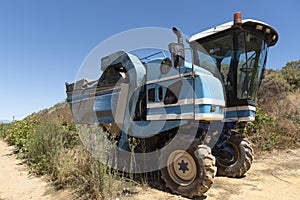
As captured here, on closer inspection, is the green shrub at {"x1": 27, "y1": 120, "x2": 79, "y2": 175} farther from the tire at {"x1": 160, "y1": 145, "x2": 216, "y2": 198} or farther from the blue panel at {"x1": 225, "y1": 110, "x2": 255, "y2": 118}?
the blue panel at {"x1": 225, "y1": 110, "x2": 255, "y2": 118}

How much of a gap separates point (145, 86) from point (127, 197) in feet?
7.53

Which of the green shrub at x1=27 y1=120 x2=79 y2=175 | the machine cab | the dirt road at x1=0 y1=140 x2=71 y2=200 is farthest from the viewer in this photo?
the green shrub at x1=27 y1=120 x2=79 y2=175

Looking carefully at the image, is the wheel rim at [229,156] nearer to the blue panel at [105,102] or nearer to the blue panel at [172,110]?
the blue panel at [172,110]

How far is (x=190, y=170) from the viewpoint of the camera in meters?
3.96

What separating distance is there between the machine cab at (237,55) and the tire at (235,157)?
87cm

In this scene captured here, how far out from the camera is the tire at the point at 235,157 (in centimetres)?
511

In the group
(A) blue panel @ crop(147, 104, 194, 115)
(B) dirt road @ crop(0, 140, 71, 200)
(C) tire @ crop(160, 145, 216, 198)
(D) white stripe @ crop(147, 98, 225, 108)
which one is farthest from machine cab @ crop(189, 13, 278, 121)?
(B) dirt road @ crop(0, 140, 71, 200)

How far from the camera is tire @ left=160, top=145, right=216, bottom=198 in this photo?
367cm

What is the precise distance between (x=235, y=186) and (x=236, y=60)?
2563mm

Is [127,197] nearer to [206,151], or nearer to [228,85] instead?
[206,151]

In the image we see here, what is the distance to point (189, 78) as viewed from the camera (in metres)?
4.11

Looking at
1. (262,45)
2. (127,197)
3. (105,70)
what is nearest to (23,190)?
(127,197)

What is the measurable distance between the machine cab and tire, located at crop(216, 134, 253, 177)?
0.87m

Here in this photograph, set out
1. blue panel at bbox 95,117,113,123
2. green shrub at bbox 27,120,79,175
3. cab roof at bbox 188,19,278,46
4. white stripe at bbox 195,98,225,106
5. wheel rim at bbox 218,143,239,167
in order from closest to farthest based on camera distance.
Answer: white stripe at bbox 195,98,225,106 < cab roof at bbox 188,19,278,46 < wheel rim at bbox 218,143,239,167 < blue panel at bbox 95,117,113,123 < green shrub at bbox 27,120,79,175
